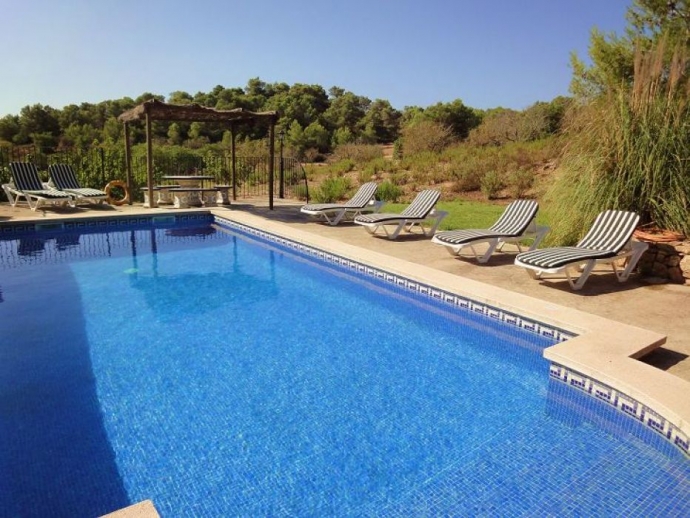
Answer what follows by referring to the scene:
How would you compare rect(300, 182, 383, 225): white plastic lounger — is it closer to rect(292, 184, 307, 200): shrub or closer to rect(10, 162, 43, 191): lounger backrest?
rect(292, 184, 307, 200): shrub

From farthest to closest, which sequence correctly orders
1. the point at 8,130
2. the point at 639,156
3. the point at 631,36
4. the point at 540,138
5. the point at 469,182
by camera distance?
the point at 8,130, the point at 540,138, the point at 469,182, the point at 631,36, the point at 639,156

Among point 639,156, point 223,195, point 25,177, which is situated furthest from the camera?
point 223,195

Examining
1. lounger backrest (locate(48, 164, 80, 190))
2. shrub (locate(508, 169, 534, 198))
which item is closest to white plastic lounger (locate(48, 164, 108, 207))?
lounger backrest (locate(48, 164, 80, 190))

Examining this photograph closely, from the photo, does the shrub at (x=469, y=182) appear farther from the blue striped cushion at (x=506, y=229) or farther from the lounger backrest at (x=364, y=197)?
the blue striped cushion at (x=506, y=229)

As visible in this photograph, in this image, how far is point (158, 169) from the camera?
15125 mm

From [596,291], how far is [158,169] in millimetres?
13375

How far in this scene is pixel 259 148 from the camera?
92.4 feet

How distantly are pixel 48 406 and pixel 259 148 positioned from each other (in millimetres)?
26048

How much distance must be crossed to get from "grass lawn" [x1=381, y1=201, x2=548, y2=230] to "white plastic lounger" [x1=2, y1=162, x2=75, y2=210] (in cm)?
733

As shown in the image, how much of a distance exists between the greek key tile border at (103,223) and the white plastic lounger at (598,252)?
27.0 ft

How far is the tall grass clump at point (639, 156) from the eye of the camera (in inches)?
225

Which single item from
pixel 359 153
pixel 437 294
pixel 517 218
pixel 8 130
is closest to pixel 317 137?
pixel 359 153

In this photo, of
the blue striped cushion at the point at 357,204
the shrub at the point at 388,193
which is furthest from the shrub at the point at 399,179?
the blue striped cushion at the point at 357,204

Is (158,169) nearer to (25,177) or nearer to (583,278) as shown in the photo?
(25,177)
